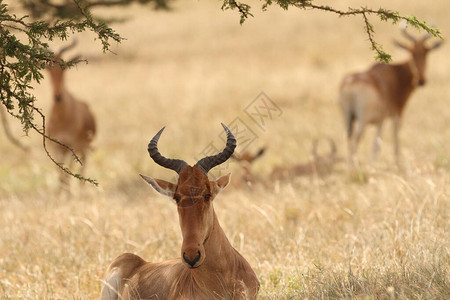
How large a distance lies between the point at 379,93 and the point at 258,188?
165 inches

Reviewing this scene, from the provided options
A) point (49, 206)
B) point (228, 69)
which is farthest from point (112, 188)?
point (228, 69)

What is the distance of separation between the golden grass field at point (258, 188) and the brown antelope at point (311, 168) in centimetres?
31

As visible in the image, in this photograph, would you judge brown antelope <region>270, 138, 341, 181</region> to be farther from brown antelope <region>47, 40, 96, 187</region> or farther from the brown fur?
the brown fur

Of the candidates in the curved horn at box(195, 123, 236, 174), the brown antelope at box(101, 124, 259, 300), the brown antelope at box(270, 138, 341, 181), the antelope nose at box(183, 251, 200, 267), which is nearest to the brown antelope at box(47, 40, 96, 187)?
the brown antelope at box(270, 138, 341, 181)

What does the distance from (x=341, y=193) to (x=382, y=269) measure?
3.69 meters

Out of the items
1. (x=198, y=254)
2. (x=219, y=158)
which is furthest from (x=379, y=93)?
(x=198, y=254)

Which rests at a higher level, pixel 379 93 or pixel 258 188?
pixel 379 93

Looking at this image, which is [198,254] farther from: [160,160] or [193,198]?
[160,160]

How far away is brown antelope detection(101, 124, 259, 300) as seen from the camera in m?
5.09

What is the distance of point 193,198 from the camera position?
5172 mm

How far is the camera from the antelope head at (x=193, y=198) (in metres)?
4.92

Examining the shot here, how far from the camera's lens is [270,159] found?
603 inches

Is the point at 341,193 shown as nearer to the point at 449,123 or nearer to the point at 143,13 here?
the point at 449,123

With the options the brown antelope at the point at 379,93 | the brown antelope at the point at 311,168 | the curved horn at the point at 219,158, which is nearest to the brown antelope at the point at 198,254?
the curved horn at the point at 219,158
